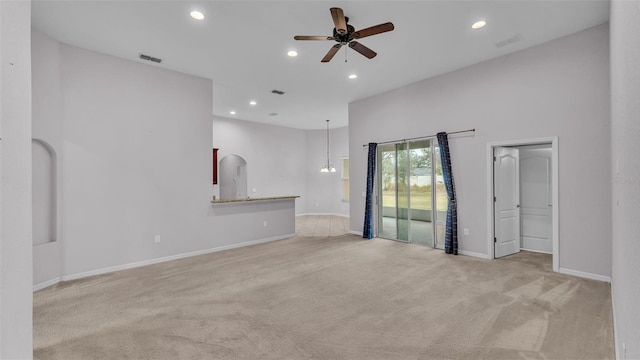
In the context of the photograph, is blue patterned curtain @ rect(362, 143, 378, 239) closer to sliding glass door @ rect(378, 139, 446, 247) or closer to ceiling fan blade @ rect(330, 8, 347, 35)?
sliding glass door @ rect(378, 139, 446, 247)

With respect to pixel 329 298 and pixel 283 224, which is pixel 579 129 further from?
pixel 283 224

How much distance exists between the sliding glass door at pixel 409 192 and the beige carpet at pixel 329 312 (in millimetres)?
1332

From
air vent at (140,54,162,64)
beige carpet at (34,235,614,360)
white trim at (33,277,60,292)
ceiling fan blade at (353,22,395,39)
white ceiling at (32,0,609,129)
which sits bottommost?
beige carpet at (34,235,614,360)

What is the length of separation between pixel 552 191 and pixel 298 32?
4382 mm

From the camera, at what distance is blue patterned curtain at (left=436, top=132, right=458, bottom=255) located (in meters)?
5.38

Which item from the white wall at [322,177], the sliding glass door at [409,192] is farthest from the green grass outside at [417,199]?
the white wall at [322,177]

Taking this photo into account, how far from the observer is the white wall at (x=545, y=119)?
3922 mm

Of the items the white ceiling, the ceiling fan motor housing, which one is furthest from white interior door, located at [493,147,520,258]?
the ceiling fan motor housing

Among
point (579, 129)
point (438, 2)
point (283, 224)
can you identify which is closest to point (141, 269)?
point (283, 224)

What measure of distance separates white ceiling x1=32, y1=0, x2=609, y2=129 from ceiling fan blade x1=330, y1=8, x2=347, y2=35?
34cm

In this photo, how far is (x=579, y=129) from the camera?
13.4 ft

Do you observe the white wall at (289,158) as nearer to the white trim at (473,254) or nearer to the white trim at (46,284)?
the white trim at (46,284)

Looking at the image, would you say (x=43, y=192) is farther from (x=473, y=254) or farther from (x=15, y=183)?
(x=473, y=254)

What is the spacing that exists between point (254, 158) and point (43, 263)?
6528 millimetres
